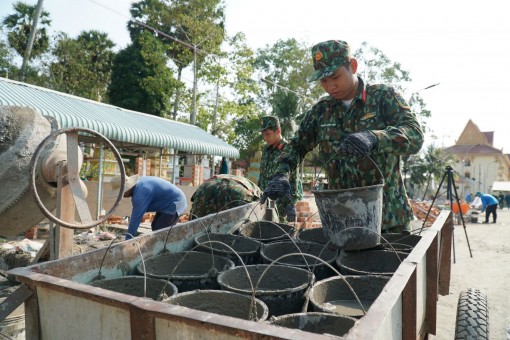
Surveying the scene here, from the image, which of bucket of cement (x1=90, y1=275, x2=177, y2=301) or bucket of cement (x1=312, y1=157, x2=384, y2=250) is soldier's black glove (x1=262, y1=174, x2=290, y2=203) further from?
bucket of cement (x1=90, y1=275, x2=177, y2=301)

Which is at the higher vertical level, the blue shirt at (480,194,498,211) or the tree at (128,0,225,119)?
the tree at (128,0,225,119)

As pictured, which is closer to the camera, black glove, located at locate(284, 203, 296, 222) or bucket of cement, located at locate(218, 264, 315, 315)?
bucket of cement, located at locate(218, 264, 315, 315)

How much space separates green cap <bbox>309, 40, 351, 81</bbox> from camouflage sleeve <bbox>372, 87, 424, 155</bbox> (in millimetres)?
405

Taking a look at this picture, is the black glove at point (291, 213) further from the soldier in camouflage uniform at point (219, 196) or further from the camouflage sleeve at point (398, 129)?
the camouflage sleeve at point (398, 129)

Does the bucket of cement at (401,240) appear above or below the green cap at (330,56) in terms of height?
below

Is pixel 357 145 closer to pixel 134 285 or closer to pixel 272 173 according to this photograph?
pixel 134 285

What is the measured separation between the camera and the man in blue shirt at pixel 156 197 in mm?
4320

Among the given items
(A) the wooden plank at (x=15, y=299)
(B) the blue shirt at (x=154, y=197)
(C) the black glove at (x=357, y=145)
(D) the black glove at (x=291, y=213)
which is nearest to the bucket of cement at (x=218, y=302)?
(A) the wooden plank at (x=15, y=299)

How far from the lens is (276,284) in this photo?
241cm

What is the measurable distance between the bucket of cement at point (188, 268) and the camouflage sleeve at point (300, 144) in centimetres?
94

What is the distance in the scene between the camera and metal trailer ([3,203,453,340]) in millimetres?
1173

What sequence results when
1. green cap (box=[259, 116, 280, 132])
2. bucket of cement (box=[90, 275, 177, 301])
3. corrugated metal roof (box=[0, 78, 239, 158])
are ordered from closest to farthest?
bucket of cement (box=[90, 275, 177, 301])
green cap (box=[259, 116, 280, 132])
corrugated metal roof (box=[0, 78, 239, 158])

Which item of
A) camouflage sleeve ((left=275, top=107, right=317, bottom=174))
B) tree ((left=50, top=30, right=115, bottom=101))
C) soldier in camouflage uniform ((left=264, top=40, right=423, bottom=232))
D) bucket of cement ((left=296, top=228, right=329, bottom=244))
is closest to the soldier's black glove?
soldier in camouflage uniform ((left=264, top=40, right=423, bottom=232))

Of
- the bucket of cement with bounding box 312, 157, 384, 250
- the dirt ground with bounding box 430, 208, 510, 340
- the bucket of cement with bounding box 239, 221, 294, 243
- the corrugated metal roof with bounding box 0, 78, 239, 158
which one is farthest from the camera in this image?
the corrugated metal roof with bounding box 0, 78, 239, 158
